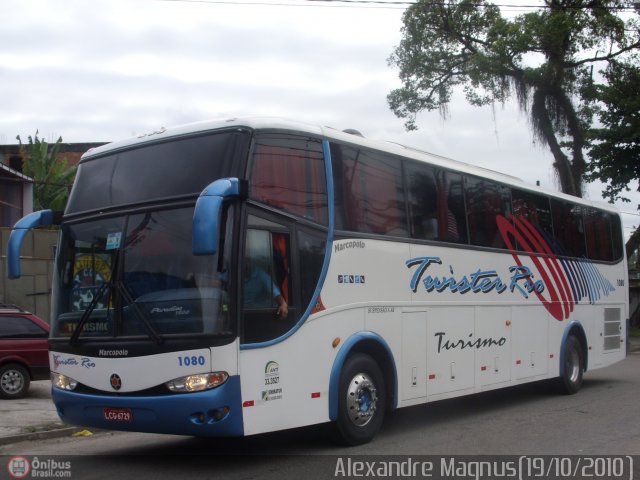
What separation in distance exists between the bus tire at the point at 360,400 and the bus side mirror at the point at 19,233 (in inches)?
144

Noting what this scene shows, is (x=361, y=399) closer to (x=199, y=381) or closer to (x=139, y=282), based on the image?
(x=199, y=381)

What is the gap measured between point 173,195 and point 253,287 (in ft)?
4.04

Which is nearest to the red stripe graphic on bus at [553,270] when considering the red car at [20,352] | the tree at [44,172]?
the red car at [20,352]

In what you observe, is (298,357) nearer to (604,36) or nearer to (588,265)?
(588,265)

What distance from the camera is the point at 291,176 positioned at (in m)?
8.61

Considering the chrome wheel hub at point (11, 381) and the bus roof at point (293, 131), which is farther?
the chrome wheel hub at point (11, 381)

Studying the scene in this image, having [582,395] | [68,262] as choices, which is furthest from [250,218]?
[582,395]

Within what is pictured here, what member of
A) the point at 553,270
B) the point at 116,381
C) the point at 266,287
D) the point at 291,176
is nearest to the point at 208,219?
the point at 266,287

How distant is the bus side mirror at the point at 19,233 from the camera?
849 centimetres

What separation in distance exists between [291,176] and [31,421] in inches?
234

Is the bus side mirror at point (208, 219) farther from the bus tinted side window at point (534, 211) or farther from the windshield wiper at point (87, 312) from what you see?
the bus tinted side window at point (534, 211)

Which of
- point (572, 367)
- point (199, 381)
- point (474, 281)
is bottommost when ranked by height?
point (572, 367)

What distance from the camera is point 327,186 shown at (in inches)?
358

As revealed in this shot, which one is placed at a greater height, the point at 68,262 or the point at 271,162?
the point at 271,162
